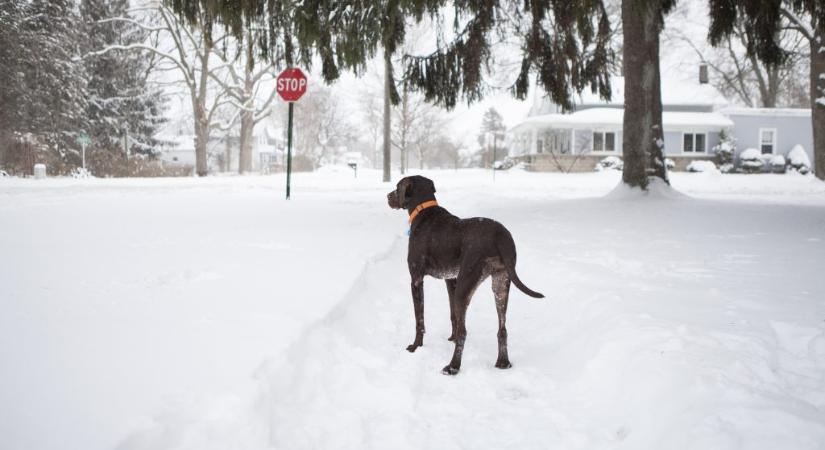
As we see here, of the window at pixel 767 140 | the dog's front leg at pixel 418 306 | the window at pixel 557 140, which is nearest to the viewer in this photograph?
the dog's front leg at pixel 418 306

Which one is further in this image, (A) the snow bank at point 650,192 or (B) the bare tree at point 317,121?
(B) the bare tree at point 317,121

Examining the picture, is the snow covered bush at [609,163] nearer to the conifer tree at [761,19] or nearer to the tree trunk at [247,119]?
the tree trunk at [247,119]

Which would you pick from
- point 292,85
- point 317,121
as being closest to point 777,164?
point 292,85

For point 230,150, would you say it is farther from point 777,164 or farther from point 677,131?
point 777,164

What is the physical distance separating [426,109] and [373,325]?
38670 millimetres

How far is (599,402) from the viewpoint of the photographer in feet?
9.55

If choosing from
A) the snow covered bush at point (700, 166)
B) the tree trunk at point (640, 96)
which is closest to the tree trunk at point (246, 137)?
the tree trunk at point (640, 96)

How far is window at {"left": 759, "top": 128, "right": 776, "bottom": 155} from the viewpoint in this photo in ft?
120

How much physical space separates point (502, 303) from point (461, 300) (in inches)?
11.1

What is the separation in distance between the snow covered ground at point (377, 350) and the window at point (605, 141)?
32916 millimetres

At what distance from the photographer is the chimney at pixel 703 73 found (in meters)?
38.1

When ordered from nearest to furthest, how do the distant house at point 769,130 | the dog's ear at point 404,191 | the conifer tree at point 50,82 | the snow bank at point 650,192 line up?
the dog's ear at point 404,191, the snow bank at point 650,192, the conifer tree at point 50,82, the distant house at point 769,130

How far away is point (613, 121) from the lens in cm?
3619

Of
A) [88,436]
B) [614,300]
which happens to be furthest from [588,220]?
[88,436]
